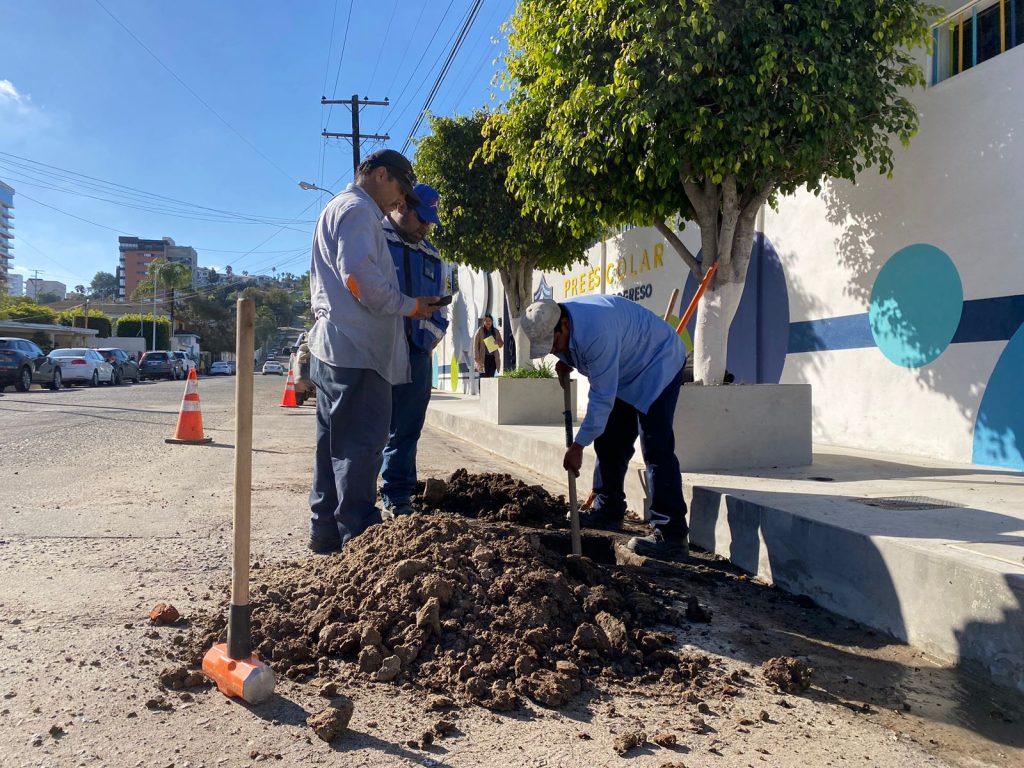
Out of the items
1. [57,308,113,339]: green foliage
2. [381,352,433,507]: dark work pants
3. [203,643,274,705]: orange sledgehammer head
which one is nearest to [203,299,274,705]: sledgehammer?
[203,643,274,705]: orange sledgehammer head

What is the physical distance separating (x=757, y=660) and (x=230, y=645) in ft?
5.99

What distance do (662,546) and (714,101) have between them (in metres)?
3.25

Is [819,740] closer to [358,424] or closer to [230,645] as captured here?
[230,645]

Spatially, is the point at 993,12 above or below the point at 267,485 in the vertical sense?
above

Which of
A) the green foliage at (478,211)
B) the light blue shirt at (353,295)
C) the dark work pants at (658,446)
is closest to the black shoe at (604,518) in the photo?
the dark work pants at (658,446)

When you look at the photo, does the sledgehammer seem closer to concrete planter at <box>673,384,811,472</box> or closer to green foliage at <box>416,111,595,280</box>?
concrete planter at <box>673,384,811,472</box>

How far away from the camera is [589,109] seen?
5.44 m

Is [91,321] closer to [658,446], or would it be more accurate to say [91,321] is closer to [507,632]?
[658,446]

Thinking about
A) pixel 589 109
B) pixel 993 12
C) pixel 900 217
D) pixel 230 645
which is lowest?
pixel 230 645

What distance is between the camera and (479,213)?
11.3 m

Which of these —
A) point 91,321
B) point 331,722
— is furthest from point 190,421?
point 91,321

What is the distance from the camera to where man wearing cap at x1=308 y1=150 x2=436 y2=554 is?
3.53 meters

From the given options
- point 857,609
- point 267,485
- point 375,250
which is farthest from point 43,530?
point 857,609

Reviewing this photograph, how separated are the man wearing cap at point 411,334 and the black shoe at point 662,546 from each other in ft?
4.43
